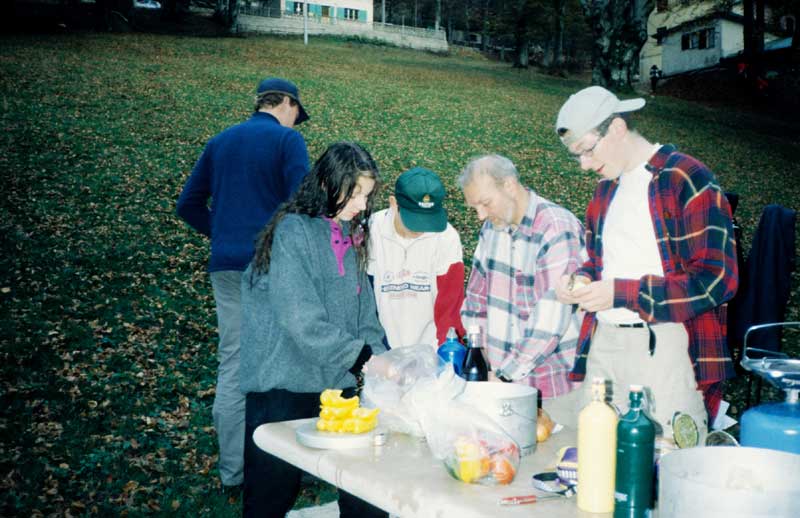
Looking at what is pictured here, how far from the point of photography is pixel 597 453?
6.57 ft

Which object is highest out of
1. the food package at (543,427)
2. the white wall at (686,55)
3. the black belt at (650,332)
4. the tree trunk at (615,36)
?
the white wall at (686,55)

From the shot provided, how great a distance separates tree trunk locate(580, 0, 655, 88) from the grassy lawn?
2.00 meters

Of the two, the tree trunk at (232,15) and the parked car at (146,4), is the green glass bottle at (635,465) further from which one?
the parked car at (146,4)

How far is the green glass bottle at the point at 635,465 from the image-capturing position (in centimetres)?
193

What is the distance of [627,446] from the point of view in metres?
1.94

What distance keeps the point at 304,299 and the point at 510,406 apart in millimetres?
897

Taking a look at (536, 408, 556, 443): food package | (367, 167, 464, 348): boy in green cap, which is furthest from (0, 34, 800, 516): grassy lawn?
(536, 408, 556, 443): food package

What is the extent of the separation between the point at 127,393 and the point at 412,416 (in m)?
4.51

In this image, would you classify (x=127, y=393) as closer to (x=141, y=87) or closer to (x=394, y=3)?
(x=141, y=87)

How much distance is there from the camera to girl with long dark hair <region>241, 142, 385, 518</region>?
2916 millimetres

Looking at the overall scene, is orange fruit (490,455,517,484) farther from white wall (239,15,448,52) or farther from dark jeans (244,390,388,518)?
white wall (239,15,448,52)

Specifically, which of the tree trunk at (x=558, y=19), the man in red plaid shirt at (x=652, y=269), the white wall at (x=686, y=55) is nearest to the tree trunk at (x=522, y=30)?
the tree trunk at (x=558, y=19)

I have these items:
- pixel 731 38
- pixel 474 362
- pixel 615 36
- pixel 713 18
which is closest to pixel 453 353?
pixel 474 362

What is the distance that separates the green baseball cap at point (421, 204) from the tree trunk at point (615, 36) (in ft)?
84.8
